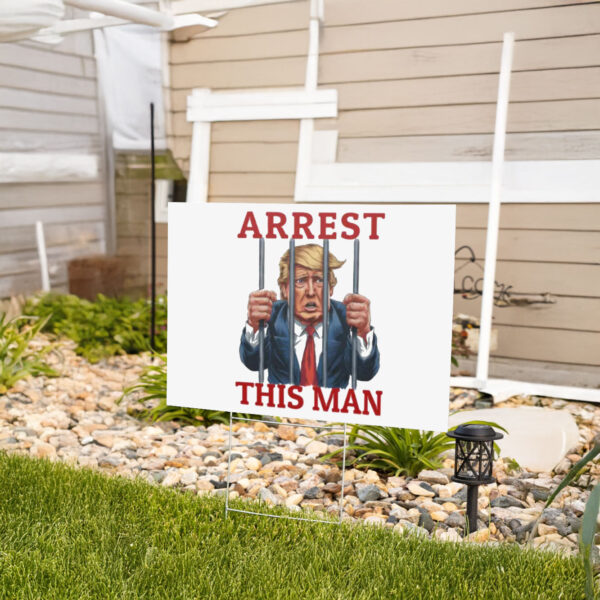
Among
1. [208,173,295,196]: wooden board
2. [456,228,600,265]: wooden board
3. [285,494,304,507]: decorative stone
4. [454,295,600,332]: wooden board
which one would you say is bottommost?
[285,494,304,507]: decorative stone

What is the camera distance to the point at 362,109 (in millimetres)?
5199

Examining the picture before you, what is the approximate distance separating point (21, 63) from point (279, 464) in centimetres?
372

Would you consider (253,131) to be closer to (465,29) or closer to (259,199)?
(259,199)

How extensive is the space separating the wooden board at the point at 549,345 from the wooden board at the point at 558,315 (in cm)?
3

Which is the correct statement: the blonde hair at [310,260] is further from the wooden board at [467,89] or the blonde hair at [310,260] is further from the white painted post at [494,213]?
the wooden board at [467,89]

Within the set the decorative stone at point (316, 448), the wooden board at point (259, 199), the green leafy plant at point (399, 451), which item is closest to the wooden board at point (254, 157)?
the wooden board at point (259, 199)

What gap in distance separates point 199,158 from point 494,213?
2189mm

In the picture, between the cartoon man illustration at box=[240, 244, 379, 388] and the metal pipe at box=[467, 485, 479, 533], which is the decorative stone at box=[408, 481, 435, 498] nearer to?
the metal pipe at box=[467, 485, 479, 533]

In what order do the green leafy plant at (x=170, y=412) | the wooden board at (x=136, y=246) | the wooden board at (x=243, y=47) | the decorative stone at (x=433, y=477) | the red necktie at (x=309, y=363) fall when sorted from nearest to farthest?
the red necktie at (x=309, y=363) < the decorative stone at (x=433, y=477) < the green leafy plant at (x=170, y=412) < the wooden board at (x=243, y=47) < the wooden board at (x=136, y=246)

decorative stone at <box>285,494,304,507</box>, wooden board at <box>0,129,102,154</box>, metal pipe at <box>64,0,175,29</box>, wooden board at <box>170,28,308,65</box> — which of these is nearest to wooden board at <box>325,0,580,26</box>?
wooden board at <box>170,28,308,65</box>

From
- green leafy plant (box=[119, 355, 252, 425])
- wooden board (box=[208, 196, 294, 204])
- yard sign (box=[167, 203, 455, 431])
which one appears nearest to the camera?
yard sign (box=[167, 203, 455, 431])

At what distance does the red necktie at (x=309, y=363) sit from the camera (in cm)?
268

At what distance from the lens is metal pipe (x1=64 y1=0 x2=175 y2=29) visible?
480 centimetres

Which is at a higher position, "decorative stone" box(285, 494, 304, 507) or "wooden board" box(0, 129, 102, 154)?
"wooden board" box(0, 129, 102, 154)
